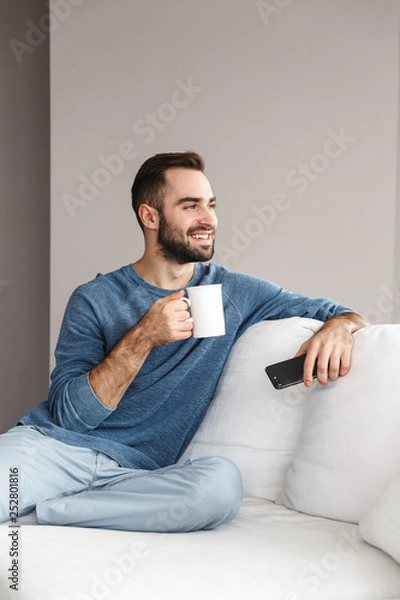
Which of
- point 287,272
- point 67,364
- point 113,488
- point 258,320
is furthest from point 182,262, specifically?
point 287,272

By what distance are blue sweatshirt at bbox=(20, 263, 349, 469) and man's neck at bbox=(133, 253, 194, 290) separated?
39 mm

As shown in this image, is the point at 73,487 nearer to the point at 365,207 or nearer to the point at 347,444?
the point at 347,444

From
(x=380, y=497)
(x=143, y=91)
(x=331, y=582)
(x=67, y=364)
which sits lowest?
(x=331, y=582)

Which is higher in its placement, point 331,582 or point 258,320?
point 258,320

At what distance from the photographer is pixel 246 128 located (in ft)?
12.7

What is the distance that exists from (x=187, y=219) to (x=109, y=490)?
2.75 ft

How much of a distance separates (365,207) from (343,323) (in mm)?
1948

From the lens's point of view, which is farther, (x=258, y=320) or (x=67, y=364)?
(x=258, y=320)

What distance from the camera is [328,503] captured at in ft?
5.72
